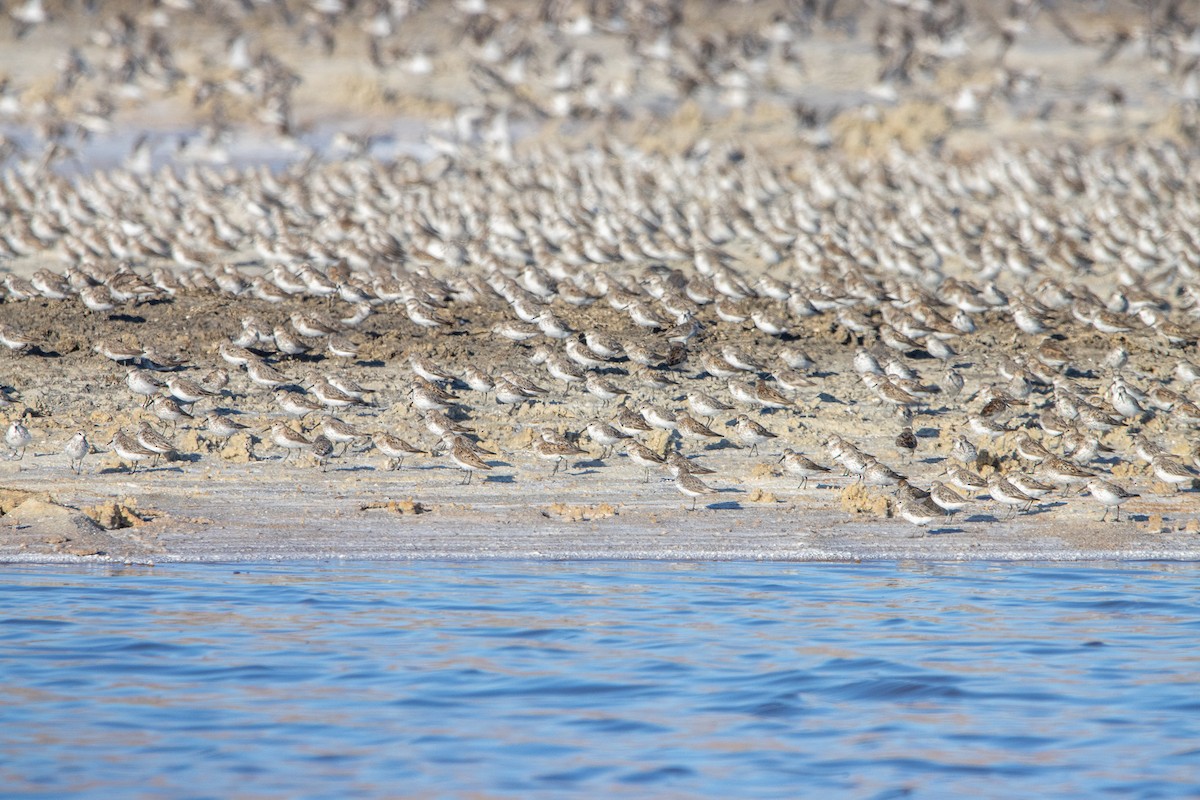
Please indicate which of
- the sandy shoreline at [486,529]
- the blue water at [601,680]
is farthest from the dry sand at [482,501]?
the blue water at [601,680]

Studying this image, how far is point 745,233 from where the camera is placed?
2709cm

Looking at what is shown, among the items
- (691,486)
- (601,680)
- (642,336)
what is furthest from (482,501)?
(642,336)

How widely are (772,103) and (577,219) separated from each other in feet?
52.6

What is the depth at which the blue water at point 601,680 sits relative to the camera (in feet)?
30.1

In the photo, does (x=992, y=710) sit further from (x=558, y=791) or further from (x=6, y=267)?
(x=6, y=267)

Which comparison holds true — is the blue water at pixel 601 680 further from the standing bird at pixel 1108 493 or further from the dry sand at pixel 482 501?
the standing bird at pixel 1108 493

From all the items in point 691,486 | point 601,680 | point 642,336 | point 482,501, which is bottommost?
point 601,680

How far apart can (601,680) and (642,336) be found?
869 centimetres

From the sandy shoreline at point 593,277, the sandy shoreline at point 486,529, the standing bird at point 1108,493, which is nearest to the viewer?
the sandy shoreline at point 486,529

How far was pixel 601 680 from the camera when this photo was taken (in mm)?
10883

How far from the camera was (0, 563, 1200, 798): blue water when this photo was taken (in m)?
9.17

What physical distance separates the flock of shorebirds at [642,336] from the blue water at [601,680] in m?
2.10

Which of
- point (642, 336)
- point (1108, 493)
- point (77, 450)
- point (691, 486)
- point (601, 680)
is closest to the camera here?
point (601, 680)

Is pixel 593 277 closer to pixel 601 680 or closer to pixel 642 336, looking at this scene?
pixel 642 336
